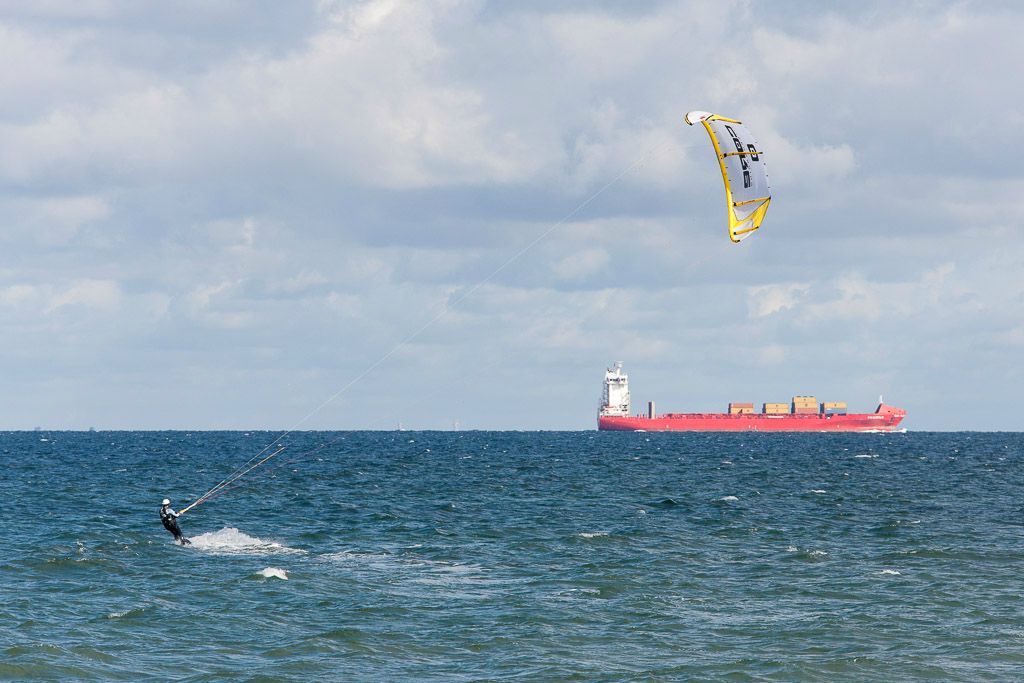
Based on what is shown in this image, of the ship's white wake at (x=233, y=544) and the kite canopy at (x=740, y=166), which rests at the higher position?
the kite canopy at (x=740, y=166)

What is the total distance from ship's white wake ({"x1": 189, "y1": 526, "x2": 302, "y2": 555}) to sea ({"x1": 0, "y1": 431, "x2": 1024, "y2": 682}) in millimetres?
253

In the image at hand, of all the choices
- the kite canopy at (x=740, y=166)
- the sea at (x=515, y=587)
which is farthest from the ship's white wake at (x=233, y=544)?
the kite canopy at (x=740, y=166)

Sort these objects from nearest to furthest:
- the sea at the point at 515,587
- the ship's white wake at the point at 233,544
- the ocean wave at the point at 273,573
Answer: the sea at the point at 515,587
the ocean wave at the point at 273,573
the ship's white wake at the point at 233,544

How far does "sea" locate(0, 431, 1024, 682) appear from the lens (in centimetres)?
2695

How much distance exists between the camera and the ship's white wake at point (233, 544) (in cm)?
4284

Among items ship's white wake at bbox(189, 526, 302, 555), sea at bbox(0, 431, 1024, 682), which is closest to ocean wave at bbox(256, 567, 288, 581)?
sea at bbox(0, 431, 1024, 682)

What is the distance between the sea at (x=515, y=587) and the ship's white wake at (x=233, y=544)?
0.83 feet

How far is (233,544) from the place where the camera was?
44625mm

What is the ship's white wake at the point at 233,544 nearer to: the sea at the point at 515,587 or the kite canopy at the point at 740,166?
the sea at the point at 515,587

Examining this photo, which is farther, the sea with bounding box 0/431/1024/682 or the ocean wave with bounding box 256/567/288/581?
the ocean wave with bounding box 256/567/288/581

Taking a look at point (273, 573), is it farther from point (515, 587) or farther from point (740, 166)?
point (740, 166)

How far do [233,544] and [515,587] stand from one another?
14278 millimetres

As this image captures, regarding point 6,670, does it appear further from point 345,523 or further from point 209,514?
point 209,514

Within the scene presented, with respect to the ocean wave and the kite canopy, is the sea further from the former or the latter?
the kite canopy
